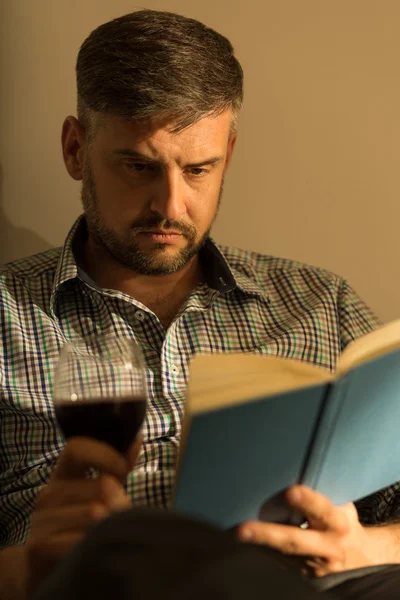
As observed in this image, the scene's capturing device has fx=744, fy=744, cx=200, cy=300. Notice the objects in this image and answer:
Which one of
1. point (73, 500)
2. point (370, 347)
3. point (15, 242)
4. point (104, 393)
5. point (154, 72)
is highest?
point (154, 72)

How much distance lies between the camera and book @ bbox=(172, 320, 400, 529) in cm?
81

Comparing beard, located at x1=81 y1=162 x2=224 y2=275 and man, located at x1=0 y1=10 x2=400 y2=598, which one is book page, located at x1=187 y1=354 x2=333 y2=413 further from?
beard, located at x1=81 y1=162 x2=224 y2=275

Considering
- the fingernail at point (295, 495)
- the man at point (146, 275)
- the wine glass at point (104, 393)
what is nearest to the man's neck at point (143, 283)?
the man at point (146, 275)

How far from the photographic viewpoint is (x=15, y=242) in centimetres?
175

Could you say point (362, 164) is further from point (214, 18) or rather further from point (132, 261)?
point (132, 261)

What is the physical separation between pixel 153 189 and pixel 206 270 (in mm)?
279

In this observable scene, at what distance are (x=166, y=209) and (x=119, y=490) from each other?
61 centimetres

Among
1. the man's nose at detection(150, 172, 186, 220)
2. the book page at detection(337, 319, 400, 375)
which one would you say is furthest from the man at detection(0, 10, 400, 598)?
the book page at detection(337, 319, 400, 375)

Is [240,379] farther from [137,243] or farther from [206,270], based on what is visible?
[206,270]

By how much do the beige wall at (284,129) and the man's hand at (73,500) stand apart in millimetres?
941

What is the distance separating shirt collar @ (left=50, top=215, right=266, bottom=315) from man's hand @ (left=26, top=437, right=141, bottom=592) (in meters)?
0.52

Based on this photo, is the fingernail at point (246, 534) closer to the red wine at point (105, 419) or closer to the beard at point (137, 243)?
the red wine at point (105, 419)

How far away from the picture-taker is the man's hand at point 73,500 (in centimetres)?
87

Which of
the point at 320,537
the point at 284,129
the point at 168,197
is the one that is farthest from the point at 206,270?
the point at 320,537
